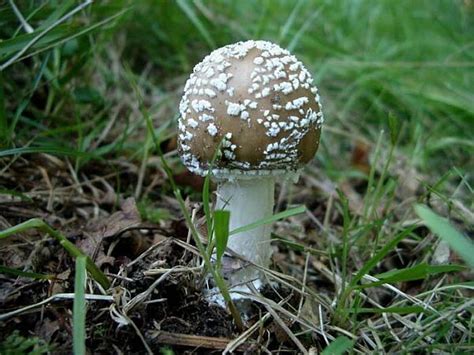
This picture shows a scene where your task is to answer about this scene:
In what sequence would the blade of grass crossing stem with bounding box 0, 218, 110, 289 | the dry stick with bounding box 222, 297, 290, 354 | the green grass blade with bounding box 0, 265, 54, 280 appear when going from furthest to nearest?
1. the dry stick with bounding box 222, 297, 290, 354
2. the green grass blade with bounding box 0, 265, 54, 280
3. the blade of grass crossing stem with bounding box 0, 218, 110, 289

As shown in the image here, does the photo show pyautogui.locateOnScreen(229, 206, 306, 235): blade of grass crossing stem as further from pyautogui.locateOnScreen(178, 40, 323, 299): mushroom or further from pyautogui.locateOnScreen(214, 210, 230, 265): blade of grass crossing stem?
pyautogui.locateOnScreen(178, 40, 323, 299): mushroom

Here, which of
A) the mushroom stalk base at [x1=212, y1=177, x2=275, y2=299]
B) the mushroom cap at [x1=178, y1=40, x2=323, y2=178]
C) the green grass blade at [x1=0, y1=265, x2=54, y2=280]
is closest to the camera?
the green grass blade at [x1=0, y1=265, x2=54, y2=280]

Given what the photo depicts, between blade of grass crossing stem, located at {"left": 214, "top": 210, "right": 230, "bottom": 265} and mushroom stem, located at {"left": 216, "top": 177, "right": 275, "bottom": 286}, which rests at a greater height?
blade of grass crossing stem, located at {"left": 214, "top": 210, "right": 230, "bottom": 265}

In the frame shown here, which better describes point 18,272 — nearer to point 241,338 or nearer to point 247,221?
point 241,338

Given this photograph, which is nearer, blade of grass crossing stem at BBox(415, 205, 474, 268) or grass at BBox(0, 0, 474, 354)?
blade of grass crossing stem at BBox(415, 205, 474, 268)

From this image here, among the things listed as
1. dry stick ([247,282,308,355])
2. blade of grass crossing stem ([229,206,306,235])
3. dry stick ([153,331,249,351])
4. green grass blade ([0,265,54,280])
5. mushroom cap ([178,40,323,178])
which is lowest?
dry stick ([247,282,308,355])

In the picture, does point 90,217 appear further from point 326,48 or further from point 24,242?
point 326,48

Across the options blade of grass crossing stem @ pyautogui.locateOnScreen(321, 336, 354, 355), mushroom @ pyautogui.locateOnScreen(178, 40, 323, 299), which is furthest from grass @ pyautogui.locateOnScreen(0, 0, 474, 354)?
mushroom @ pyautogui.locateOnScreen(178, 40, 323, 299)

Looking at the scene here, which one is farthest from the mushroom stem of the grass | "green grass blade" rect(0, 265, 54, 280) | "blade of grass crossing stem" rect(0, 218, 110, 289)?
"green grass blade" rect(0, 265, 54, 280)
